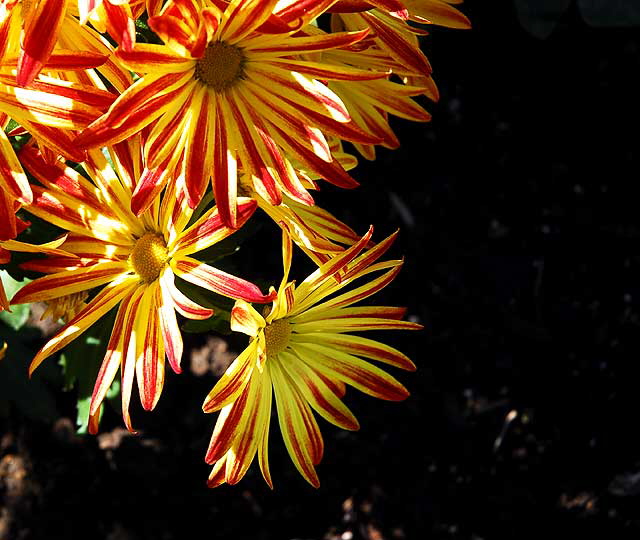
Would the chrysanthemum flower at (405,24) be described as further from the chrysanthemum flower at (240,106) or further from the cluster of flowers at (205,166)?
the chrysanthemum flower at (240,106)

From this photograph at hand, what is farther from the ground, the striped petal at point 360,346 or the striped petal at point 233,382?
the striped petal at point 360,346

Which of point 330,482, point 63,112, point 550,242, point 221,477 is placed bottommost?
point 330,482

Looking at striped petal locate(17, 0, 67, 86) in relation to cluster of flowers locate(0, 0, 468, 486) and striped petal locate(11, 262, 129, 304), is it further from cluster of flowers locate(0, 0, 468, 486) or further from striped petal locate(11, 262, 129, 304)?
striped petal locate(11, 262, 129, 304)

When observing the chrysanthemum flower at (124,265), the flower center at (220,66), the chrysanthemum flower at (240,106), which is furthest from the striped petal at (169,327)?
the flower center at (220,66)

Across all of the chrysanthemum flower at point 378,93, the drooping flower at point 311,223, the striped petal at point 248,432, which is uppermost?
the chrysanthemum flower at point 378,93

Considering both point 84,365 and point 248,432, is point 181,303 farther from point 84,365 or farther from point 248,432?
point 84,365

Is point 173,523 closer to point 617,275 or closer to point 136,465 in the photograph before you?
point 136,465

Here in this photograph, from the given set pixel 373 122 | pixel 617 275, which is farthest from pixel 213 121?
pixel 617 275

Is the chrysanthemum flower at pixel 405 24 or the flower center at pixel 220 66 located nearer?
the flower center at pixel 220 66
